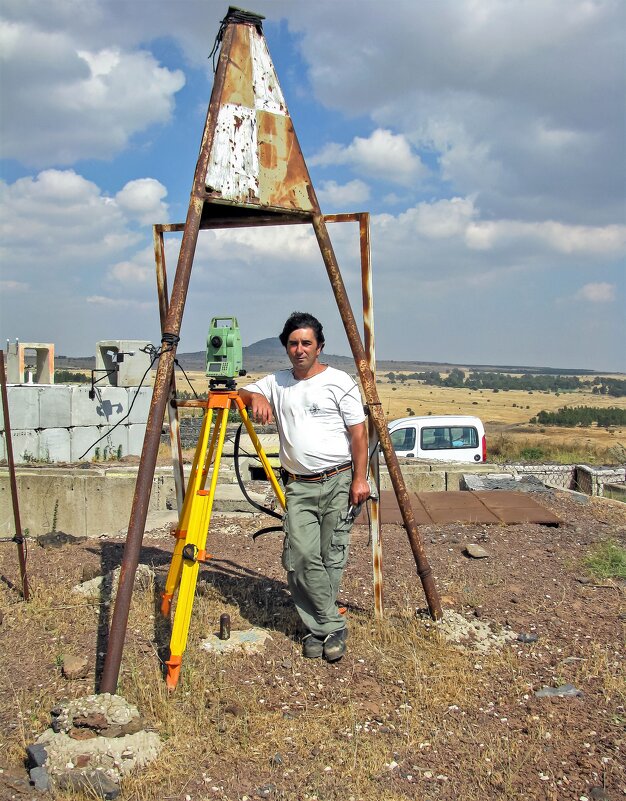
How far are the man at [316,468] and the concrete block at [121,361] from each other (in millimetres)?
13364

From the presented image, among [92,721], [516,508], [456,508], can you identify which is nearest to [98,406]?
[456,508]

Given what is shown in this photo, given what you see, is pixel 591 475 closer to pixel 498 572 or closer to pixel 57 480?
pixel 498 572

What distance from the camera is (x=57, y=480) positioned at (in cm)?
992

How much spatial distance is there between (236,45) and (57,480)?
7.15 m

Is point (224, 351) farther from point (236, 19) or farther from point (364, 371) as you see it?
point (236, 19)

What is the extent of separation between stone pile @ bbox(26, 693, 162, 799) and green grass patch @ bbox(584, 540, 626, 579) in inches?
153

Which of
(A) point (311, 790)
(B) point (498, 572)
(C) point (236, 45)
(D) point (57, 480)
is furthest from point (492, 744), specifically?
(D) point (57, 480)

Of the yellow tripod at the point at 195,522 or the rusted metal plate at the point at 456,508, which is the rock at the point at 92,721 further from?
the rusted metal plate at the point at 456,508

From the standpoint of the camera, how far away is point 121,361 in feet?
56.1

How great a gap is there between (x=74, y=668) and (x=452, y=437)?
11009mm

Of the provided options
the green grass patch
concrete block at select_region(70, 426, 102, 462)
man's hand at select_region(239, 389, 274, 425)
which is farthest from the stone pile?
concrete block at select_region(70, 426, 102, 462)

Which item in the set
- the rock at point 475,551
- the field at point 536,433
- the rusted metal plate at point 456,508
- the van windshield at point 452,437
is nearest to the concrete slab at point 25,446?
the field at point 536,433

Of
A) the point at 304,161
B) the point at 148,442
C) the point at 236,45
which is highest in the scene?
the point at 236,45

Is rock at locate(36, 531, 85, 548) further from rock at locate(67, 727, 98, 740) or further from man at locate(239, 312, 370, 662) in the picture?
rock at locate(67, 727, 98, 740)
